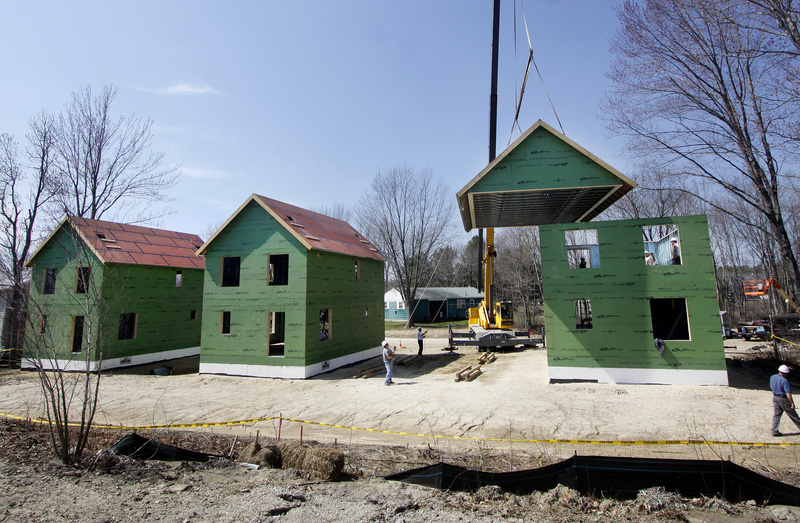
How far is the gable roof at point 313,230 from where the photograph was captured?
58.5 ft

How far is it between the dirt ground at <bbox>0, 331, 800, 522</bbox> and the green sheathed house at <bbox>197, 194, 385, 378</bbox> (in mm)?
958

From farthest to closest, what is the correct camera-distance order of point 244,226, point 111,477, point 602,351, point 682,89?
1. point 244,226
2. point 682,89
3. point 602,351
4. point 111,477

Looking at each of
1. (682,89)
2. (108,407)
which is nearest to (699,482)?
(108,407)

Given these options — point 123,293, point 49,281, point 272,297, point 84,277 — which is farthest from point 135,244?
point 84,277

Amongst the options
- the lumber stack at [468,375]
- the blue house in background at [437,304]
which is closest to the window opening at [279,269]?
the lumber stack at [468,375]

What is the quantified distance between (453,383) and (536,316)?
3380cm

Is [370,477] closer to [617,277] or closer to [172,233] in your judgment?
[617,277]

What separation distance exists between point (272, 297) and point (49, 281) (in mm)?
14520

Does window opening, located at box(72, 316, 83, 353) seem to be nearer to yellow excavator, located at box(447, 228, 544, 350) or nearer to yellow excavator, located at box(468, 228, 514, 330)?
yellow excavator, located at box(447, 228, 544, 350)

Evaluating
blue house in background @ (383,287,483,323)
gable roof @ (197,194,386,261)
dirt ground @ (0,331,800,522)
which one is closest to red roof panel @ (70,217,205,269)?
gable roof @ (197,194,386,261)

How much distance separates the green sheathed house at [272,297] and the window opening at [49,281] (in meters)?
10.1

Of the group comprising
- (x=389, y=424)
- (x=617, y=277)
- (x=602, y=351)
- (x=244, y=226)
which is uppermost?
(x=244, y=226)

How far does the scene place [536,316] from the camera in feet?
152

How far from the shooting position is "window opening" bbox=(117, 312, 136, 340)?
70.5 ft
